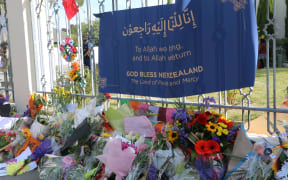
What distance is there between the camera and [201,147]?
1541mm

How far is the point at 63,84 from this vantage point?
341cm

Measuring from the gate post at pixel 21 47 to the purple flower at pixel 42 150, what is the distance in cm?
190

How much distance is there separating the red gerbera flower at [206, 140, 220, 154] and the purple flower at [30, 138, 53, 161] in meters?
1.22

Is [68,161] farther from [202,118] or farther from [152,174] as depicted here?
[202,118]

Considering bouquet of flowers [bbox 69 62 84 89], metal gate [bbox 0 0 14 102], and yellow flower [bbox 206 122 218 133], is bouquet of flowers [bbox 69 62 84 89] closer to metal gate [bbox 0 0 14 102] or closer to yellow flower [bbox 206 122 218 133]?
metal gate [bbox 0 0 14 102]

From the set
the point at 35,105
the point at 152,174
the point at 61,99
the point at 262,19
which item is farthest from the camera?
the point at 35,105

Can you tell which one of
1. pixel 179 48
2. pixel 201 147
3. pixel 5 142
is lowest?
pixel 5 142

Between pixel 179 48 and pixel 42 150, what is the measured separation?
4.24 feet

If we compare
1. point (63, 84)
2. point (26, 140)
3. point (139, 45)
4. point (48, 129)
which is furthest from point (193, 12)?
point (63, 84)

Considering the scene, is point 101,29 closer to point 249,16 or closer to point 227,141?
point 249,16

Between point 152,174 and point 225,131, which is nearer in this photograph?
point 152,174

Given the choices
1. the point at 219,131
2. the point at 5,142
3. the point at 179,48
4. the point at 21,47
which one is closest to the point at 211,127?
the point at 219,131

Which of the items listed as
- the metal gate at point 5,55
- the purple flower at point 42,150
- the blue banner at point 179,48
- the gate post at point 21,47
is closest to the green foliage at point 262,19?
the blue banner at point 179,48

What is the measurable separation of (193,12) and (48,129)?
60.0 inches
